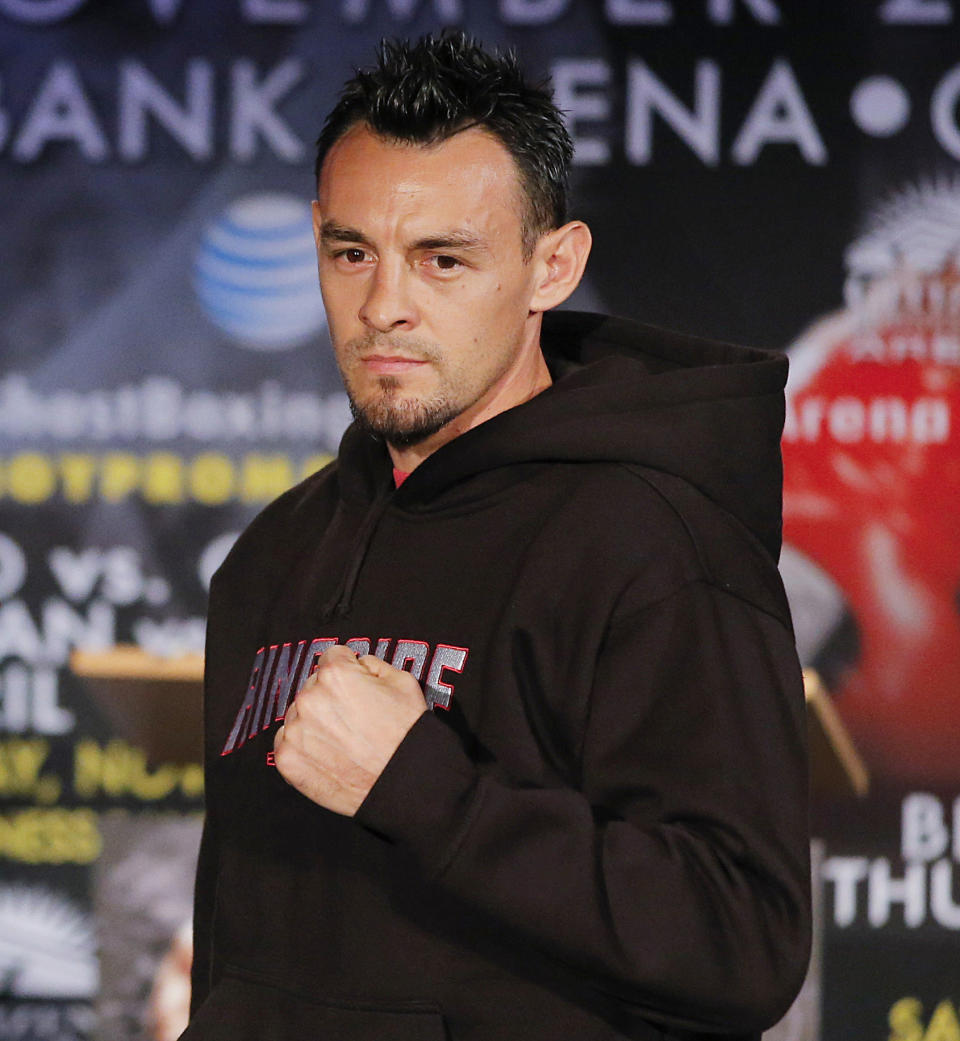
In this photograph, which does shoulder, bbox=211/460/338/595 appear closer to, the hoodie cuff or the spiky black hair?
the spiky black hair

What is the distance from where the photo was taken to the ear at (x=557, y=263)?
1.40 meters

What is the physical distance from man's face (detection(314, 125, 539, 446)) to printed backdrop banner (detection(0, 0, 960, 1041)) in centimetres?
172

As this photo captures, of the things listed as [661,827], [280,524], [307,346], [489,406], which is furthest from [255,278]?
[661,827]

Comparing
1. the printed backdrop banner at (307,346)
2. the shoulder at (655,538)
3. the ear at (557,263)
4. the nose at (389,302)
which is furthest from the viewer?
the printed backdrop banner at (307,346)

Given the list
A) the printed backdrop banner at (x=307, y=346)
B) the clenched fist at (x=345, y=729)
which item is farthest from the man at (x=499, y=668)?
the printed backdrop banner at (x=307, y=346)

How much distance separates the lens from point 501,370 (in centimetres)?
138

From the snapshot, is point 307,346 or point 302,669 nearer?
point 302,669

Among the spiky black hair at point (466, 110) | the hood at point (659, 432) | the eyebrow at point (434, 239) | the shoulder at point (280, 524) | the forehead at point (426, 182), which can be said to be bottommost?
the shoulder at point (280, 524)

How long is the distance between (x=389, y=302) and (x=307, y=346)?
1.86 m

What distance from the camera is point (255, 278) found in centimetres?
312

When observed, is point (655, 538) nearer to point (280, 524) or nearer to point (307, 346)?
point (280, 524)

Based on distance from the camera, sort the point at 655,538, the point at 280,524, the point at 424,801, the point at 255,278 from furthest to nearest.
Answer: the point at 255,278
the point at 280,524
the point at 655,538
the point at 424,801

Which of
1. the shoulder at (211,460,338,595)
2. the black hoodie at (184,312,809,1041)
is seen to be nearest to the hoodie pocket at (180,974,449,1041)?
the black hoodie at (184,312,809,1041)

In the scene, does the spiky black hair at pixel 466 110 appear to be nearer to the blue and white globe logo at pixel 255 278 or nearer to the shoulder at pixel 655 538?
the shoulder at pixel 655 538
